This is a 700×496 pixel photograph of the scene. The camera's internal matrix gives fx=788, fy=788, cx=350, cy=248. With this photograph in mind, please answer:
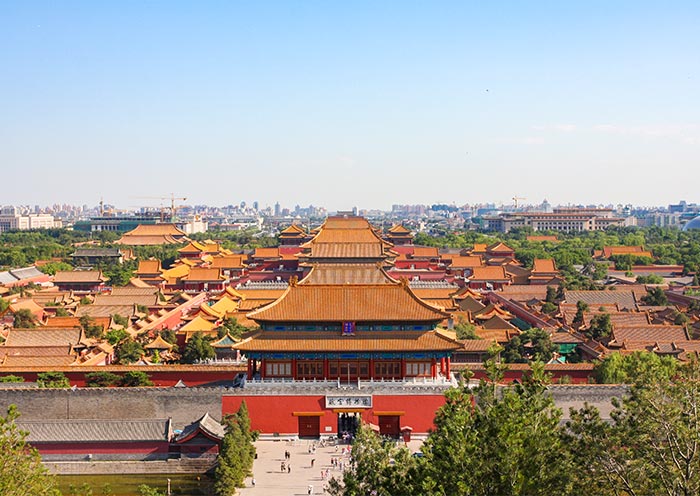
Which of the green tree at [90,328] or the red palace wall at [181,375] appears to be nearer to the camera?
the red palace wall at [181,375]

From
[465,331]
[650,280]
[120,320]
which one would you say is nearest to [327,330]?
[465,331]

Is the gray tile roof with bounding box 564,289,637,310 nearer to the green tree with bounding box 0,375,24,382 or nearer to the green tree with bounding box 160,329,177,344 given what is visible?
the green tree with bounding box 160,329,177,344

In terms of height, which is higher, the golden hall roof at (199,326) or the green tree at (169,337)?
the golden hall roof at (199,326)

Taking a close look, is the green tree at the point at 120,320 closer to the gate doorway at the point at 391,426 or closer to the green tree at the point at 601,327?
the gate doorway at the point at 391,426

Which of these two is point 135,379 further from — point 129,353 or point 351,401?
point 351,401

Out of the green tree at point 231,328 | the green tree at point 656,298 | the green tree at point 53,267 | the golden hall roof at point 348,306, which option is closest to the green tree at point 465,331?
the golden hall roof at point 348,306

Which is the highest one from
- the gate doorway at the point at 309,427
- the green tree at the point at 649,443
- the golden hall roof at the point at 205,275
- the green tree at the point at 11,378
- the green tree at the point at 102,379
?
the green tree at the point at 649,443

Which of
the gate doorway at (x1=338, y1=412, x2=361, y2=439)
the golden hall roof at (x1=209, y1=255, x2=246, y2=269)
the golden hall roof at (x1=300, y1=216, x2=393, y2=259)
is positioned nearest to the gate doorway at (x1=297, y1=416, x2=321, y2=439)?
the gate doorway at (x1=338, y1=412, x2=361, y2=439)

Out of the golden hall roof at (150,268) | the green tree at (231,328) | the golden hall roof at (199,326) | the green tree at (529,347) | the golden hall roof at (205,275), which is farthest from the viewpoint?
the golden hall roof at (150,268)
